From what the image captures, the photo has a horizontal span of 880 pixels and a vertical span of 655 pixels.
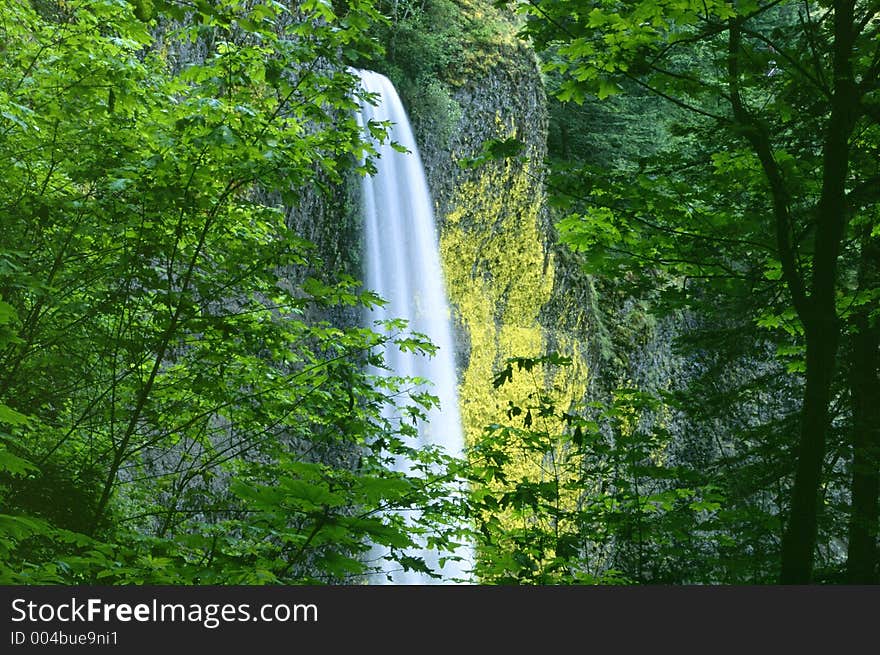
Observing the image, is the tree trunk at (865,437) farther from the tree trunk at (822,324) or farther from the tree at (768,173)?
the tree trunk at (822,324)

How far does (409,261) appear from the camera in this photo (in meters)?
16.9

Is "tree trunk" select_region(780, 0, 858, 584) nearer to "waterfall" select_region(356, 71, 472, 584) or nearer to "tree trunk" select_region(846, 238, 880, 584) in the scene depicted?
"tree trunk" select_region(846, 238, 880, 584)

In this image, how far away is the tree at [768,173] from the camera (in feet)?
11.6

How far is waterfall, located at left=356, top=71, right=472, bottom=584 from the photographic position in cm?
1639

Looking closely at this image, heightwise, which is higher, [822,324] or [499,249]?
[499,249]

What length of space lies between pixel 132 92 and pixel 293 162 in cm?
128

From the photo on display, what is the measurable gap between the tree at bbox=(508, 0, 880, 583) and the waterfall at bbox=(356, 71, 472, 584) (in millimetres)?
11051

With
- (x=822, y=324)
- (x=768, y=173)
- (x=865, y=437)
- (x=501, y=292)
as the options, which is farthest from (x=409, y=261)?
(x=822, y=324)

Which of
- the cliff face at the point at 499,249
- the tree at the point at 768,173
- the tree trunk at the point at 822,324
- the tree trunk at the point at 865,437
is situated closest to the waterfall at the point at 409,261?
the cliff face at the point at 499,249

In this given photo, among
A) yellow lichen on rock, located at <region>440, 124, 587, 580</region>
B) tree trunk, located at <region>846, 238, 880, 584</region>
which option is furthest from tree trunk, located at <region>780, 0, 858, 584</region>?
yellow lichen on rock, located at <region>440, 124, 587, 580</region>

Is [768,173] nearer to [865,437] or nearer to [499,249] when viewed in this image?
[865,437]

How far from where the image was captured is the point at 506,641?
2.62 meters

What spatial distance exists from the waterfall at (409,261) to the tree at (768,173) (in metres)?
11.1

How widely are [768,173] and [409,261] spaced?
43.6 feet
